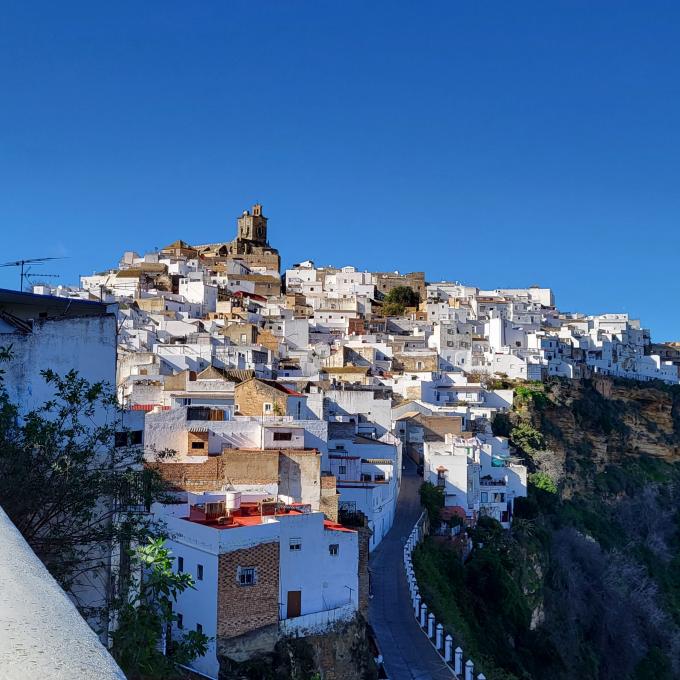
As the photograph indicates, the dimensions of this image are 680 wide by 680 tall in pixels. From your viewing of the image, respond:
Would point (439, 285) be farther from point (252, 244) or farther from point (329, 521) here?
point (329, 521)

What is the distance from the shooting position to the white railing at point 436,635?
17375 millimetres

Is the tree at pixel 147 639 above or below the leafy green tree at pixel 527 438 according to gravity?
above

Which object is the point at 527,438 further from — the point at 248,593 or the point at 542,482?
the point at 248,593

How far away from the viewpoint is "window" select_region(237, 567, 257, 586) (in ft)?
48.9

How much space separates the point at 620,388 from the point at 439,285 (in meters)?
23.7

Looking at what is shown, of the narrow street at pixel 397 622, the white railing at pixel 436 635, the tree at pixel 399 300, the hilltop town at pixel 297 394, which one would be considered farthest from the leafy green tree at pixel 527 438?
the tree at pixel 399 300

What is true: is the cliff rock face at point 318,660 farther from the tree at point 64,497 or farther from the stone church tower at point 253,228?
the stone church tower at point 253,228

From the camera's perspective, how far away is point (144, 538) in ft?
24.1

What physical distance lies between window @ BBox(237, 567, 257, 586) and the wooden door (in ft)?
3.49

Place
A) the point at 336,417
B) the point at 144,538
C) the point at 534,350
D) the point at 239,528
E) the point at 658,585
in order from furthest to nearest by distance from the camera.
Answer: the point at 534,350
the point at 658,585
the point at 336,417
the point at 239,528
the point at 144,538

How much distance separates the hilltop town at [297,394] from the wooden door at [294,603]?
28mm

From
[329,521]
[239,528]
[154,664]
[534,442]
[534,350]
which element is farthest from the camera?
[534,350]

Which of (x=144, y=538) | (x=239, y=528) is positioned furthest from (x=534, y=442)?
(x=144, y=538)

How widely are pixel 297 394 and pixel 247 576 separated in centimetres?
1455
